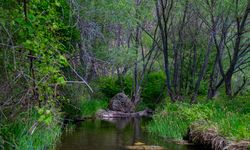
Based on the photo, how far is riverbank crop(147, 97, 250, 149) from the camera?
1045cm

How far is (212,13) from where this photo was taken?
17578 mm

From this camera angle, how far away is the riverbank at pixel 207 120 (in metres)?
10.5

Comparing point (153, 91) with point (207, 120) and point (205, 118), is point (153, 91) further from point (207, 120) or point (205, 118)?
point (207, 120)

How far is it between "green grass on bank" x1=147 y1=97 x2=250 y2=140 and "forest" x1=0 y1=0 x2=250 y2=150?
0.04 metres

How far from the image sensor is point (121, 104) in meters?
24.9

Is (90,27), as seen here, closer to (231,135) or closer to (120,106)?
(231,135)

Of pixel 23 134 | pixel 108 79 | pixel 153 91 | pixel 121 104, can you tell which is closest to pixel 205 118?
pixel 23 134

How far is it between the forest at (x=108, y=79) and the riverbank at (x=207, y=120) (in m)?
0.04

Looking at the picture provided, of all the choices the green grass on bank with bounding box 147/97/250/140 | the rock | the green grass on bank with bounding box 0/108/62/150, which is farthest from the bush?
the green grass on bank with bounding box 0/108/62/150

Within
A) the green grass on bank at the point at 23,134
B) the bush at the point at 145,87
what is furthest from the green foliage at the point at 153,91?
the green grass on bank at the point at 23,134

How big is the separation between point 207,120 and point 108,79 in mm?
15699

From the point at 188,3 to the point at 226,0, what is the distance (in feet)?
9.43

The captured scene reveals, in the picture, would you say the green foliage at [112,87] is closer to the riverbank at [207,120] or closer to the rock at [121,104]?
the rock at [121,104]

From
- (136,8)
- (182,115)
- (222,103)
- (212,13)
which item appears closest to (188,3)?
(212,13)
